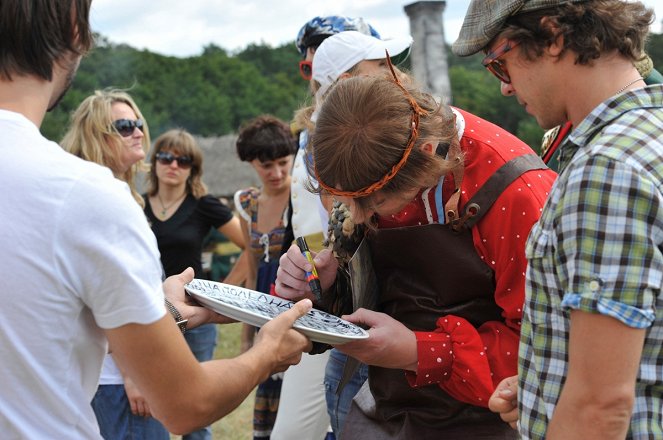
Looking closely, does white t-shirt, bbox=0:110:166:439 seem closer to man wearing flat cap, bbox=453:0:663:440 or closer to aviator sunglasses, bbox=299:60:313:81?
man wearing flat cap, bbox=453:0:663:440

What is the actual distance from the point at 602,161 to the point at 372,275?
1.02m

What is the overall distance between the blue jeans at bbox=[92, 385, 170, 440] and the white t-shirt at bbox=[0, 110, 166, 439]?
8.35 feet

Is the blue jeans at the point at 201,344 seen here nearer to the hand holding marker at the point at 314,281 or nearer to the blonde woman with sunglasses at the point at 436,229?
the hand holding marker at the point at 314,281

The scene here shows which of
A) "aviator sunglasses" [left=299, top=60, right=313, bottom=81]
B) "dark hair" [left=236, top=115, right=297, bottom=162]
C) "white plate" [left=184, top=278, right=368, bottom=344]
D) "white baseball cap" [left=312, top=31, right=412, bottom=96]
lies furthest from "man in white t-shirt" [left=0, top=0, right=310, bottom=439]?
"dark hair" [left=236, top=115, right=297, bottom=162]

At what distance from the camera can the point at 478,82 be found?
40219 mm

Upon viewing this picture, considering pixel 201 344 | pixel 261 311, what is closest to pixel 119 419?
pixel 201 344

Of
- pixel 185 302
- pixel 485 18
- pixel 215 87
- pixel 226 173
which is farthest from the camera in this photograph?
pixel 215 87

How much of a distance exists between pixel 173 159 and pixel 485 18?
3747 mm

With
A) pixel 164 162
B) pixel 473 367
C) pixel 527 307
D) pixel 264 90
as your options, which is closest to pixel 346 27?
pixel 164 162

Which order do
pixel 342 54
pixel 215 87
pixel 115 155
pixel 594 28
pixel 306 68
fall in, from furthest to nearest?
1. pixel 215 87
2. pixel 115 155
3. pixel 306 68
4. pixel 342 54
5. pixel 594 28

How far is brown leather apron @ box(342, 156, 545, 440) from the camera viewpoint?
6.83ft

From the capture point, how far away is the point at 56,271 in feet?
4.51

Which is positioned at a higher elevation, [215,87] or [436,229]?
[436,229]

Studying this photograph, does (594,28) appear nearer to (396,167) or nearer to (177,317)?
(396,167)
